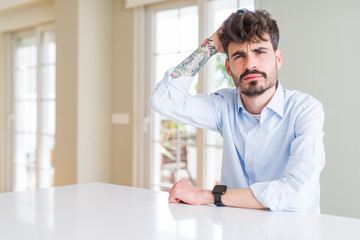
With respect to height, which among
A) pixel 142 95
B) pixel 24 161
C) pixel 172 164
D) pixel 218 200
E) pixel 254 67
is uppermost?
pixel 254 67

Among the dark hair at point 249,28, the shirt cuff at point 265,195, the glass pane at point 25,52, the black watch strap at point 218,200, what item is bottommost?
the black watch strap at point 218,200

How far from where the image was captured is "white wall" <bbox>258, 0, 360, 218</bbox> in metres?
2.67

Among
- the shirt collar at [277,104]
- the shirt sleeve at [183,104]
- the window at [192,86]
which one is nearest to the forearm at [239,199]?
the shirt collar at [277,104]

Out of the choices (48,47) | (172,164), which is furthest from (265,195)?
(48,47)

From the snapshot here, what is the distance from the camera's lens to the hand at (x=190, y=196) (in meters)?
1.36

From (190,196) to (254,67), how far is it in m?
0.63

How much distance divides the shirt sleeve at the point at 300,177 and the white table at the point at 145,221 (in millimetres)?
59

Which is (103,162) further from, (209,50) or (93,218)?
(93,218)

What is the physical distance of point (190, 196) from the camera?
137 cm

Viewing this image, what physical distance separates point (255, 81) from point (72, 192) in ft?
2.84

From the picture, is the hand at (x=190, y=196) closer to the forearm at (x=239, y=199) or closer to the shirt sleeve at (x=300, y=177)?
the forearm at (x=239, y=199)

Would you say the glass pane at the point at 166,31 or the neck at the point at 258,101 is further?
the glass pane at the point at 166,31

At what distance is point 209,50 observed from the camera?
6.07 feet

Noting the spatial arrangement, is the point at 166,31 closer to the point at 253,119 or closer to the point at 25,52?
the point at 253,119
